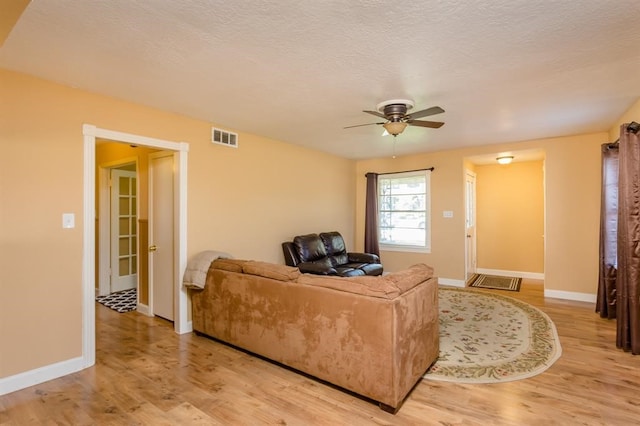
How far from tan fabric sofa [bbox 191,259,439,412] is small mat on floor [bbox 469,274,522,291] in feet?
12.1

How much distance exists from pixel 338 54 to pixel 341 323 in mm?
1982

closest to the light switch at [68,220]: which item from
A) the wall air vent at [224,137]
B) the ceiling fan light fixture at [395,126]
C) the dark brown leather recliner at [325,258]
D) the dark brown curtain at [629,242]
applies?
the wall air vent at [224,137]

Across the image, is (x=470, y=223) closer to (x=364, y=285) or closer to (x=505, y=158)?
(x=505, y=158)

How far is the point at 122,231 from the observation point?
5758 mm

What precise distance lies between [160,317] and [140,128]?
247 cm

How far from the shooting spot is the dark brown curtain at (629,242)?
309 centimetres

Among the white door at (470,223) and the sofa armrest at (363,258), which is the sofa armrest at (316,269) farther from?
the white door at (470,223)

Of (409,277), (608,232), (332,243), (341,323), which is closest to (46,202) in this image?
(341,323)

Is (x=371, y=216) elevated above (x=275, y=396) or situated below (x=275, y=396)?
above

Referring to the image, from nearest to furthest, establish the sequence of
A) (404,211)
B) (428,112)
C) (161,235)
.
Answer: (428,112), (161,235), (404,211)

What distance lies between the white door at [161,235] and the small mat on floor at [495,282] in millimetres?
5185

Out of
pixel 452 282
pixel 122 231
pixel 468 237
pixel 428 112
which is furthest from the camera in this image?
pixel 468 237

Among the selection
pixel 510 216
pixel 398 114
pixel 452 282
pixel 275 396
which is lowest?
pixel 275 396

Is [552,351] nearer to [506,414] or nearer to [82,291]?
[506,414]
